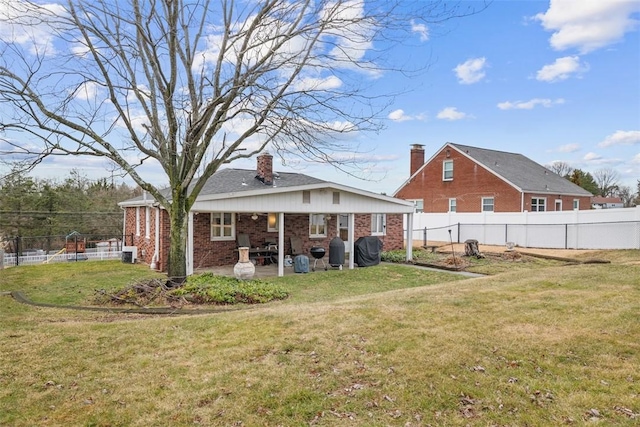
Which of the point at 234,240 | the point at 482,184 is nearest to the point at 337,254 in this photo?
the point at 234,240

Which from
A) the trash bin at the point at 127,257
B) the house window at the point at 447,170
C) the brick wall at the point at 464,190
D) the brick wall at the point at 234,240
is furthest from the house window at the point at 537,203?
the trash bin at the point at 127,257

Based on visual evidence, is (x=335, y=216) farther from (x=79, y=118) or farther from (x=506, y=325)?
(x=506, y=325)

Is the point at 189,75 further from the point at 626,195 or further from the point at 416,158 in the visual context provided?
the point at 626,195

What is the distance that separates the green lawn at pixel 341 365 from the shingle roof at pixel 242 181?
7531 mm

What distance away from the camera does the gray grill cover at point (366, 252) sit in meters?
15.7

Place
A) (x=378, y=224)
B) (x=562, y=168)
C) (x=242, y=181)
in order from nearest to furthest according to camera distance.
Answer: (x=242, y=181), (x=378, y=224), (x=562, y=168)

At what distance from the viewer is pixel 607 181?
58.0m

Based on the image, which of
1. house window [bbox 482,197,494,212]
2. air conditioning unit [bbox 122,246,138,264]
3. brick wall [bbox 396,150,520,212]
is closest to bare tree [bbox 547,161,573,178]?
brick wall [bbox 396,150,520,212]

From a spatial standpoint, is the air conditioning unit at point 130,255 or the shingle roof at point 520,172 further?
the shingle roof at point 520,172

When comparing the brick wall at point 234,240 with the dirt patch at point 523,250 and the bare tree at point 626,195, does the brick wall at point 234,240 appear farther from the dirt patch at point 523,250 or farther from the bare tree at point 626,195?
the bare tree at point 626,195

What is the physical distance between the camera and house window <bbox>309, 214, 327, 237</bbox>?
18225mm

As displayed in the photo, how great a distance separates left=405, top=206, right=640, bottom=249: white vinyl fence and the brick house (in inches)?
159

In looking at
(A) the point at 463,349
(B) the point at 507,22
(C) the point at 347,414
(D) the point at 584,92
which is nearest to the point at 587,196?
(D) the point at 584,92

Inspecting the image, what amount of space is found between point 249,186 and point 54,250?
44.4ft
